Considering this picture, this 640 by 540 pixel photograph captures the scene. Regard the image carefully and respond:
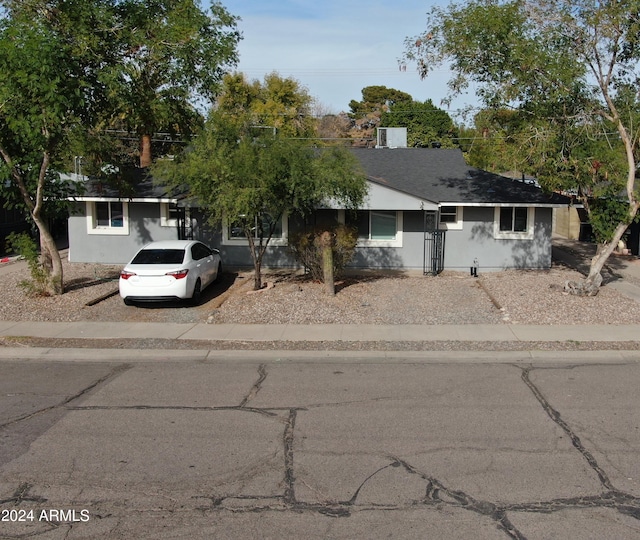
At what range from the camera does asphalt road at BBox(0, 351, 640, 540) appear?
5008 millimetres

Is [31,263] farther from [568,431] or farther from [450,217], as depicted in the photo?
[568,431]

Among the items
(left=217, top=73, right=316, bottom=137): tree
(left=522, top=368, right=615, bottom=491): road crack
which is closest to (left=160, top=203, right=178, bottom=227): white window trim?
(left=522, top=368, right=615, bottom=491): road crack

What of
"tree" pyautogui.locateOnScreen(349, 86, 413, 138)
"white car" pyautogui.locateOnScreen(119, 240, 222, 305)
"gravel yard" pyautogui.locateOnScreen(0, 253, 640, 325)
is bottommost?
"gravel yard" pyautogui.locateOnScreen(0, 253, 640, 325)

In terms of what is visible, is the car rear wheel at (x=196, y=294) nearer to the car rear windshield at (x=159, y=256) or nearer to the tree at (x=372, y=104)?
the car rear windshield at (x=159, y=256)

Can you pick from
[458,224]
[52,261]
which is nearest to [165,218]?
[52,261]

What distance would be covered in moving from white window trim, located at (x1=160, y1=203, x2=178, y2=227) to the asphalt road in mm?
10900

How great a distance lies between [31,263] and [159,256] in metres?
3.19

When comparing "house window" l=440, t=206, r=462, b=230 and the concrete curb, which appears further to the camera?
"house window" l=440, t=206, r=462, b=230

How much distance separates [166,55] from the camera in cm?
1531

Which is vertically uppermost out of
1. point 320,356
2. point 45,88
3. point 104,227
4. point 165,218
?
point 45,88

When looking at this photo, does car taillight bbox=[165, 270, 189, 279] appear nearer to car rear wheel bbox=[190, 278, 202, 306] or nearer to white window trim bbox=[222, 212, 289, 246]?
car rear wheel bbox=[190, 278, 202, 306]

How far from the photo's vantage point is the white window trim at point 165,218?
20.2m

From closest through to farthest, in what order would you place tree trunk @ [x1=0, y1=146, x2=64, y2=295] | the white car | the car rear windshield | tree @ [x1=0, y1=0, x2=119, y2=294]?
tree @ [x1=0, y1=0, x2=119, y2=294] < the white car < tree trunk @ [x1=0, y1=146, x2=64, y2=295] < the car rear windshield

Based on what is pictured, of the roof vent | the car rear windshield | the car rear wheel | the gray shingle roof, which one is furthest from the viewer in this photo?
the roof vent
